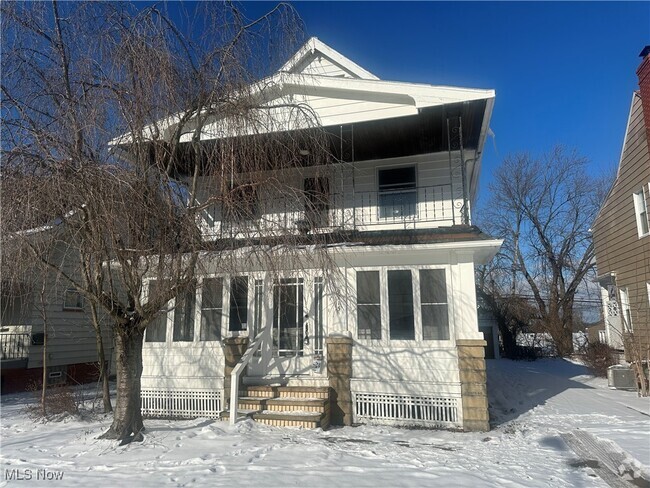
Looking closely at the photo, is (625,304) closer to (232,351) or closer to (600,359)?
(600,359)

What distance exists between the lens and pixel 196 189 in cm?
630

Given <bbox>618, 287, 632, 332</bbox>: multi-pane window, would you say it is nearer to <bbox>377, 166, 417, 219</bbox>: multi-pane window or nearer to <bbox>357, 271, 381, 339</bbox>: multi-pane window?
<bbox>377, 166, 417, 219</bbox>: multi-pane window

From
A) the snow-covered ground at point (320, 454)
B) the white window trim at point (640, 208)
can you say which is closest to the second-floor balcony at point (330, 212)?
the snow-covered ground at point (320, 454)

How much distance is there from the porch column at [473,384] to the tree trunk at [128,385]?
540 cm

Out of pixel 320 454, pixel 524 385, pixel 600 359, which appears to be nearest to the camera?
pixel 320 454

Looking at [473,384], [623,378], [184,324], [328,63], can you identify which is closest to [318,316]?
[184,324]

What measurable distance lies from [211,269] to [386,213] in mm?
4655

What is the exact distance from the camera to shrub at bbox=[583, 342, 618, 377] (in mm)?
13820

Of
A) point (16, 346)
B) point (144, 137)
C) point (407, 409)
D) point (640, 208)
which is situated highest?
point (640, 208)

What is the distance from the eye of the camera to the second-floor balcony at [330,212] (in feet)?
19.4

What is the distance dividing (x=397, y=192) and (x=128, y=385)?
22.1 feet

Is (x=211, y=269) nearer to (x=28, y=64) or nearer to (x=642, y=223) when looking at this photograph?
(x=28, y=64)

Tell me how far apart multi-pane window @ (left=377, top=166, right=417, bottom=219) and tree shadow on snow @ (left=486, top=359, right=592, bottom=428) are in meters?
4.78

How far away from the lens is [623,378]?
1162cm
